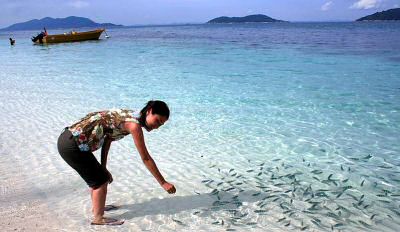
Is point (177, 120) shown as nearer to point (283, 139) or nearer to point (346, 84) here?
point (283, 139)

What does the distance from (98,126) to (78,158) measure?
1.41 feet

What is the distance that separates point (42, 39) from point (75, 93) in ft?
131

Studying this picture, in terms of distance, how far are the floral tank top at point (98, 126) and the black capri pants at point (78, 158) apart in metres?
0.06

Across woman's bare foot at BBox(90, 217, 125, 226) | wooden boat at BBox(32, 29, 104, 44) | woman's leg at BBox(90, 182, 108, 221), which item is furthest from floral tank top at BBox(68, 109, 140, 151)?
wooden boat at BBox(32, 29, 104, 44)

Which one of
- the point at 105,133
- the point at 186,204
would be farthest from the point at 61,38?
the point at 105,133

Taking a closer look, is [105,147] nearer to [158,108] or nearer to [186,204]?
[158,108]

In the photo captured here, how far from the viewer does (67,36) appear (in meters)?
50.9

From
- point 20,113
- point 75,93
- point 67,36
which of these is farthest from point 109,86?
point 67,36

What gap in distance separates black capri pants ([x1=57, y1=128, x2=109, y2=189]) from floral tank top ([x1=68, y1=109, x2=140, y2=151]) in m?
0.06

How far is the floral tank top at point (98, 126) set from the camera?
429cm

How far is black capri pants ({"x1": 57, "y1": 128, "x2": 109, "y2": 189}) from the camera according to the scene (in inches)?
170

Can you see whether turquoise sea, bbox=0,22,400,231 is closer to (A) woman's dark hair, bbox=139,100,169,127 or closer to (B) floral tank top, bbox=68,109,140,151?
(B) floral tank top, bbox=68,109,140,151

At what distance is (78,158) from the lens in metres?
4.34

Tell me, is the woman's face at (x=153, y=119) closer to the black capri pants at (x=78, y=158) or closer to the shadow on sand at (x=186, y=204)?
the black capri pants at (x=78, y=158)
